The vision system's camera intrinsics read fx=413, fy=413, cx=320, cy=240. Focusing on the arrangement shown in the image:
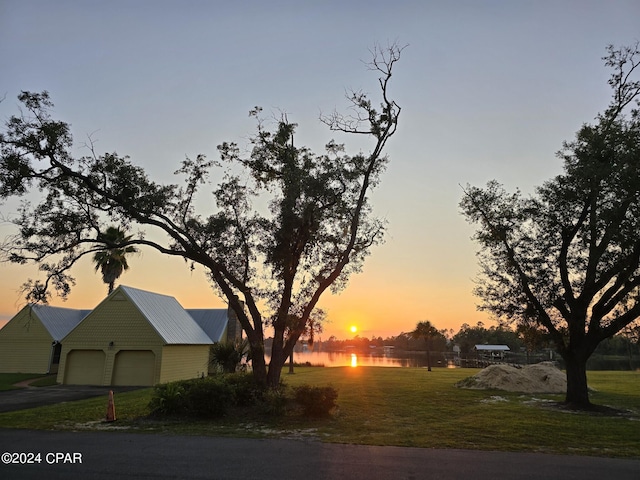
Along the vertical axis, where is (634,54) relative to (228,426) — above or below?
above

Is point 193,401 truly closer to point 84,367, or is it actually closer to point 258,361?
point 258,361

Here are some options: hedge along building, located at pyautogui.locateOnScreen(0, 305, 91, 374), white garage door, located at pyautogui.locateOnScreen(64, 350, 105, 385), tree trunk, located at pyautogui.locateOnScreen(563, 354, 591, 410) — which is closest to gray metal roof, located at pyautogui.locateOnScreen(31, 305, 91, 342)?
hedge along building, located at pyautogui.locateOnScreen(0, 305, 91, 374)

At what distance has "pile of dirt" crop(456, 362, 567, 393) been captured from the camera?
24578 mm

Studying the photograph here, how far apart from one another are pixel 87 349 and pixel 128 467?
23883 millimetres

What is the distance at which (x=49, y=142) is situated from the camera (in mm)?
16156

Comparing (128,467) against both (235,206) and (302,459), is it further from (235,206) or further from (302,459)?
(235,206)

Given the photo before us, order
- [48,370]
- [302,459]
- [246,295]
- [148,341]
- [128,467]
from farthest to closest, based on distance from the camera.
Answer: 1. [48,370]
2. [148,341]
3. [246,295]
4. [302,459]
5. [128,467]

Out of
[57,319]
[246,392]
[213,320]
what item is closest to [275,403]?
[246,392]

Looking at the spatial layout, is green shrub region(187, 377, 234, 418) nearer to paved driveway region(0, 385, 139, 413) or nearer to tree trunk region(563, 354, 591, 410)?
paved driveway region(0, 385, 139, 413)

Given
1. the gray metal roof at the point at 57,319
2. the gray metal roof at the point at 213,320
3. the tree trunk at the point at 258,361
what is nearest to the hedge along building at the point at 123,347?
the gray metal roof at the point at 57,319

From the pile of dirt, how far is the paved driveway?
838 inches

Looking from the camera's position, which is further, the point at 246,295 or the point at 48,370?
the point at 48,370

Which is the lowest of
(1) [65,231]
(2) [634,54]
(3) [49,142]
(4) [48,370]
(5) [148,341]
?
(4) [48,370]

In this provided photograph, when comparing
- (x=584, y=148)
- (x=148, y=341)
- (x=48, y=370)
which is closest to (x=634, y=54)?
(x=584, y=148)
